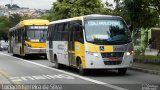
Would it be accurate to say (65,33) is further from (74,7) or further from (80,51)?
(74,7)

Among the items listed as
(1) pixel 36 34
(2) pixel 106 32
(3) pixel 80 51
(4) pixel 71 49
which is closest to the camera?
(2) pixel 106 32

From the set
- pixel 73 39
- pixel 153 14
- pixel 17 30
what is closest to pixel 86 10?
pixel 17 30

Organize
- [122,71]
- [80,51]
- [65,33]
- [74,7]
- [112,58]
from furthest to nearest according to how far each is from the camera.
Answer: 1. [74,7]
2. [65,33]
3. [122,71]
4. [80,51]
5. [112,58]

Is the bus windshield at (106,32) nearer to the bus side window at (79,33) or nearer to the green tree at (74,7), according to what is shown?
the bus side window at (79,33)

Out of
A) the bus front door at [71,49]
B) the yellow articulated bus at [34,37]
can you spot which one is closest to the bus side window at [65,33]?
the bus front door at [71,49]

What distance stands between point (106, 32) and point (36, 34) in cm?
1696

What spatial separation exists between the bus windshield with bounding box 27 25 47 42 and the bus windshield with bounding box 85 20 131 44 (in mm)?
16145

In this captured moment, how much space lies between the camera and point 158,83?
15.6 m

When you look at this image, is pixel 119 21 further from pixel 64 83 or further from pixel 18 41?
pixel 18 41

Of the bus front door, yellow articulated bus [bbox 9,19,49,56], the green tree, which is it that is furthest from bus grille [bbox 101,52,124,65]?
the green tree

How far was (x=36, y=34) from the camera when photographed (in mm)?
35625

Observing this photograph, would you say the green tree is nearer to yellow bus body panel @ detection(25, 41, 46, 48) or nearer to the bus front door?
yellow bus body panel @ detection(25, 41, 46, 48)

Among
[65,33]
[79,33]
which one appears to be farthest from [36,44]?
[79,33]

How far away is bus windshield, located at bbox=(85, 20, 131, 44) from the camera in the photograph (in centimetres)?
1906
